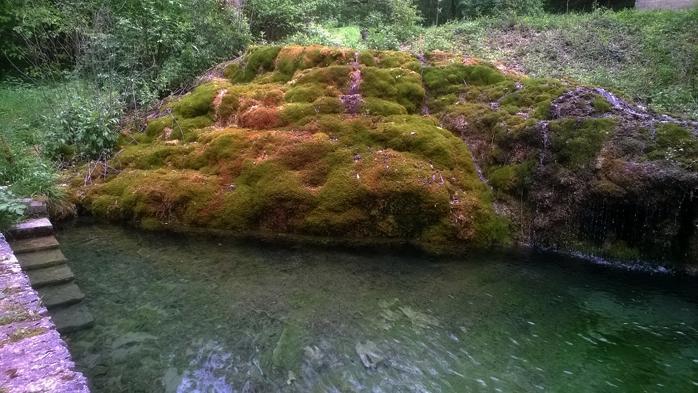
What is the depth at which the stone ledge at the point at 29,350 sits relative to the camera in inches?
106

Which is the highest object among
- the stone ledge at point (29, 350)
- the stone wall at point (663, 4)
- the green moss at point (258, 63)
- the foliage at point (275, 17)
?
the foliage at point (275, 17)

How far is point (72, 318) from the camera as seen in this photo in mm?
4883

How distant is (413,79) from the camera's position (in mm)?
9344

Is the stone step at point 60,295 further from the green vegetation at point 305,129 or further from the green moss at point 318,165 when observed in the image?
the green moss at point 318,165

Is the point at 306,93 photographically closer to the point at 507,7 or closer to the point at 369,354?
the point at 369,354

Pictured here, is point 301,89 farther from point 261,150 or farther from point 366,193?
point 366,193

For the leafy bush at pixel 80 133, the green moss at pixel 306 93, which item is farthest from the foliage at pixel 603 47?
the leafy bush at pixel 80 133

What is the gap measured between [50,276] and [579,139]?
7.41m

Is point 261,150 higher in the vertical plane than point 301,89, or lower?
lower

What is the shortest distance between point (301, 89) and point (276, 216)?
2875 millimetres

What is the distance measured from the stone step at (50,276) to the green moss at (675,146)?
7844 millimetres

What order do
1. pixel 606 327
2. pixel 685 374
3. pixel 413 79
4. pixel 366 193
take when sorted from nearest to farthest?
pixel 685 374
pixel 606 327
pixel 366 193
pixel 413 79

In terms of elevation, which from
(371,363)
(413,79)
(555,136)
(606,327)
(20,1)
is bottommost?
(606,327)

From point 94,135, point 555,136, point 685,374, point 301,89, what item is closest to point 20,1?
point 94,135
